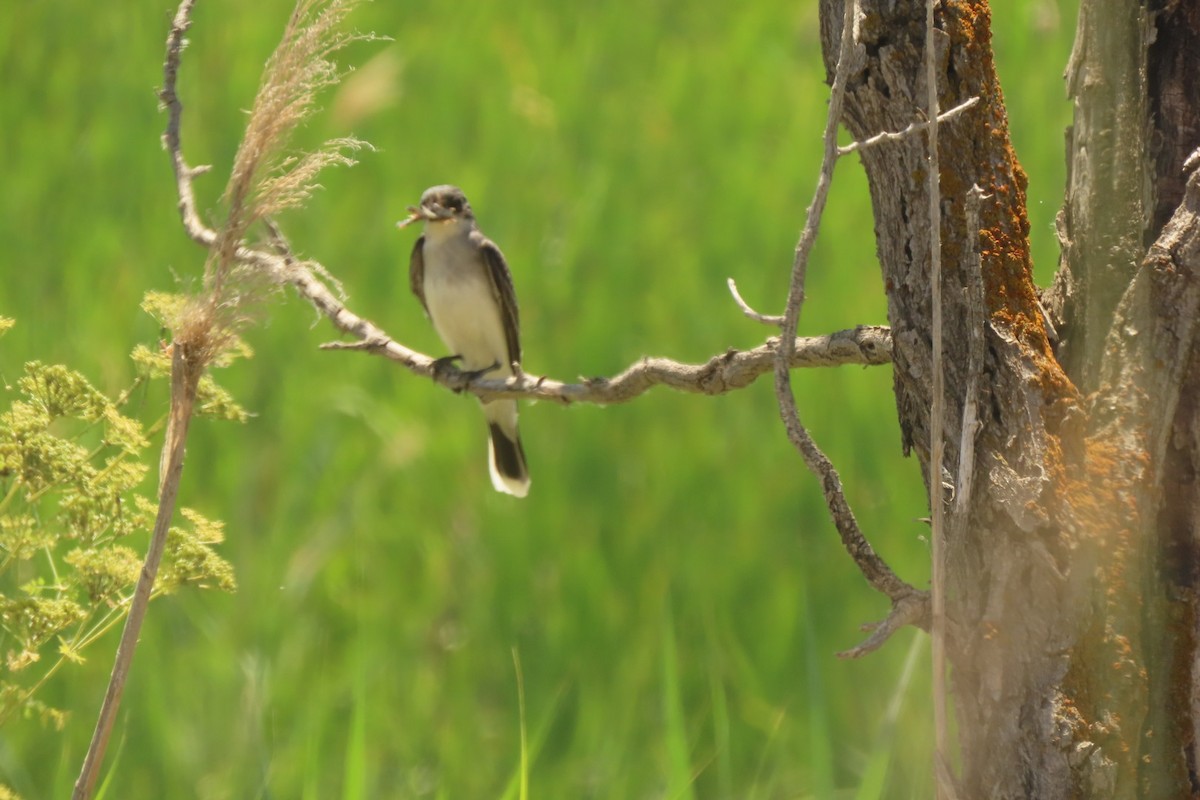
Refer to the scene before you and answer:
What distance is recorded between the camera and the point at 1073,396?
6.48ft

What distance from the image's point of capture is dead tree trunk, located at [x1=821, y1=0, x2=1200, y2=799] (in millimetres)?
1885

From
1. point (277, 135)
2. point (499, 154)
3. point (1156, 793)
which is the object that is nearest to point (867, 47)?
point (277, 135)

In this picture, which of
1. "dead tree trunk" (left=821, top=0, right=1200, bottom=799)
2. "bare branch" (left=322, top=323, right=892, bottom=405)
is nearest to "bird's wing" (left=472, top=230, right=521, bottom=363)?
"bare branch" (left=322, top=323, right=892, bottom=405)

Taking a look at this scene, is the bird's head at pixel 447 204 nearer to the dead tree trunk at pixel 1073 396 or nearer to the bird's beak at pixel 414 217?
the bird's beak at pixel 414 217

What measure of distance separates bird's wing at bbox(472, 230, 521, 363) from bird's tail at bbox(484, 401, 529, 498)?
25 centimetres

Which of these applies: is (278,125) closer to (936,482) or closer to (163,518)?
(163,518)

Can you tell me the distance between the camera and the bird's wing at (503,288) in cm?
600

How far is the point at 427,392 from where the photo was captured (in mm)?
6414

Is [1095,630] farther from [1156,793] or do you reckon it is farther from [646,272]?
[646,272]

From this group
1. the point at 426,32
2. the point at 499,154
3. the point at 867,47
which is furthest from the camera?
the point at 426,32

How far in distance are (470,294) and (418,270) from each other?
1.18 feet

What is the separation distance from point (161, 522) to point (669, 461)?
156 inches

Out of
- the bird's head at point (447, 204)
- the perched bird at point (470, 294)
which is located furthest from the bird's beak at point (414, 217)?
the perched bird at point (470, 294)

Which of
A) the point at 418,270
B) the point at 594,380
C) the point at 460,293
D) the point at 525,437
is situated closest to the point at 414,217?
the point at 594,380
